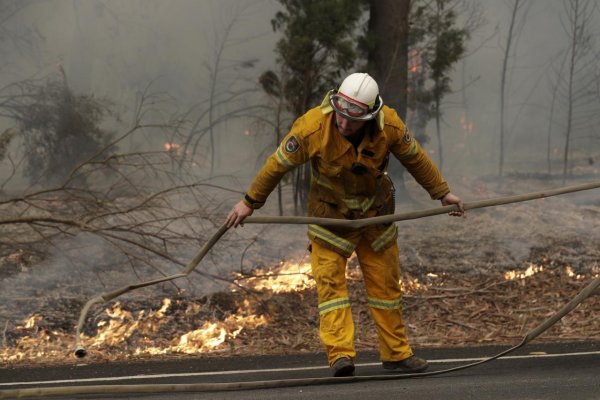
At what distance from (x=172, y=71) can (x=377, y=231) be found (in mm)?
5823

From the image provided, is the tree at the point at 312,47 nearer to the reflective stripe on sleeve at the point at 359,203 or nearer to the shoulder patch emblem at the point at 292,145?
the reflective stripe on sleeve at the point at 359,203

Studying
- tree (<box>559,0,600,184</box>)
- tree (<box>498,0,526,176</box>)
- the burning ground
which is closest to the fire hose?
the burning ground

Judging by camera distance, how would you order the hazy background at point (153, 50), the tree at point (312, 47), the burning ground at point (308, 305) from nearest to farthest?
the burning ground at point (308, 305), the tree at point (312, 47), the hazy background at point (153, 50)

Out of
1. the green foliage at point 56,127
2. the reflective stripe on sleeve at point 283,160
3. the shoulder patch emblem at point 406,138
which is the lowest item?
the reflective stripe on sleeve at point 283,160

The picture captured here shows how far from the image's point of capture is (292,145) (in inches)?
218

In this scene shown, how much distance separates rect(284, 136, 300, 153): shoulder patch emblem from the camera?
5.52 meters

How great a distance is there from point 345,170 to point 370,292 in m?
0.81

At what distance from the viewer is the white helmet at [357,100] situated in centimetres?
534

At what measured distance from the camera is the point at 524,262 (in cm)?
1016

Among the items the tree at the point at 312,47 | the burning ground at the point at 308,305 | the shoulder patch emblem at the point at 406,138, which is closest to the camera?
the shoulder patch emblem at the point at 406,138

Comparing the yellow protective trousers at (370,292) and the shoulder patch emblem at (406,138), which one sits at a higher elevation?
the shoulder patch emblem at (406,138)

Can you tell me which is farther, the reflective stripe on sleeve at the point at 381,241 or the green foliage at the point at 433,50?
the green foliage at the point at 433,50

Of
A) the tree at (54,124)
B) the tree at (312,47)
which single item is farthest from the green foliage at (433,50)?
the tree at (54,124)

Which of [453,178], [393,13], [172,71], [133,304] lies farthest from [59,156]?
[453,178]
